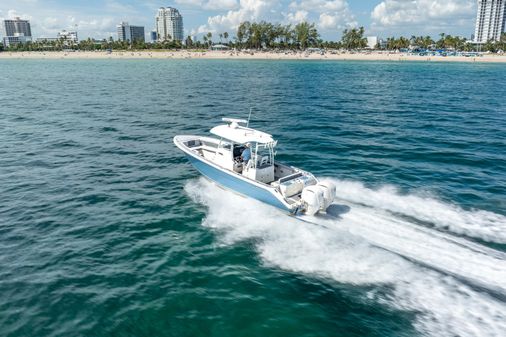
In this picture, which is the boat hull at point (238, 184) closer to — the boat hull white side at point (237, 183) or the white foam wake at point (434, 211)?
the boat hull white side at point (237, 183)

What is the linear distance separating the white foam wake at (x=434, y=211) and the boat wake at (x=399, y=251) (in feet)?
0.15

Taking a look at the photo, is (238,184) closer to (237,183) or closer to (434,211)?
(237,183)

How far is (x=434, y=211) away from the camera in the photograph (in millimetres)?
17188

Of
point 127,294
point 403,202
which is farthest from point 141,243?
point 403,202

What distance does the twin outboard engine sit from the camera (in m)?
16.3

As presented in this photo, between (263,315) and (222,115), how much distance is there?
106 ft

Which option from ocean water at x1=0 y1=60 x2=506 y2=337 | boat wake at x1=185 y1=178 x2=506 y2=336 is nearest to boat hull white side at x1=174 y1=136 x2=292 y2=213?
boat wake at x1=185 y1=178 x2=506 y2=336

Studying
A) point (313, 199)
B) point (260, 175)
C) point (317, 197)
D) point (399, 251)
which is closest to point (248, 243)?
point (313, 199)

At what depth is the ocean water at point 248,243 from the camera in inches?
439

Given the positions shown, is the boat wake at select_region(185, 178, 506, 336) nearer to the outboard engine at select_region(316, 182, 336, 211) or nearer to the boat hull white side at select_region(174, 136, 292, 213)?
the boat hull white side at select_region(174, 136, 292, 213)

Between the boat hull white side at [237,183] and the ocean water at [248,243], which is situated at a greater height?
the boat hull white side at [237,183]

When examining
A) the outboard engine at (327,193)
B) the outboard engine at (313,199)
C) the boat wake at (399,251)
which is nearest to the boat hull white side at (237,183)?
the boat wake at (399,251)

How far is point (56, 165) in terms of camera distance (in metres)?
24.7

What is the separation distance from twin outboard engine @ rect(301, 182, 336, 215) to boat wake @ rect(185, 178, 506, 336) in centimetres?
59
